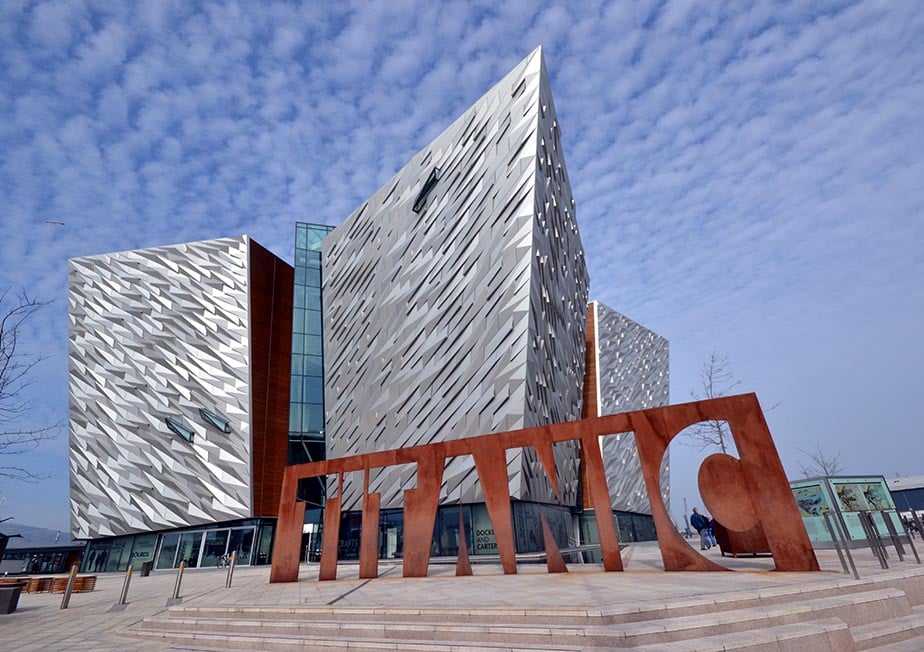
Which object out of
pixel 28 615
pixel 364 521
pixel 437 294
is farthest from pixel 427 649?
pixel 437 294

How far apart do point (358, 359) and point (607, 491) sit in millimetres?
21603

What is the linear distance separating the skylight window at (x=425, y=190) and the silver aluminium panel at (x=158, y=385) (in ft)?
44.5

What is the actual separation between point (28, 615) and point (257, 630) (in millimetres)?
8825

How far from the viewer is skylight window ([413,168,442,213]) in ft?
91.8

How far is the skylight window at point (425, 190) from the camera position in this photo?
28.0 metres

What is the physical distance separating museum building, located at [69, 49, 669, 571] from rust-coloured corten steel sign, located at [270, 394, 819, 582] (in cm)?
804

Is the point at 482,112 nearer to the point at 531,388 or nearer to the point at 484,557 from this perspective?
the point at 531,388

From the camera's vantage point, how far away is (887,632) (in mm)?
5906

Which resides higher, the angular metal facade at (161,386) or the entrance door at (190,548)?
the angular metal facade at (161,386)

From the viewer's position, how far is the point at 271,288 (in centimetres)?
3550

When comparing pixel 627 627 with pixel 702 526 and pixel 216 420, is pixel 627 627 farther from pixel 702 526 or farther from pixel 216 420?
pixel 216 420

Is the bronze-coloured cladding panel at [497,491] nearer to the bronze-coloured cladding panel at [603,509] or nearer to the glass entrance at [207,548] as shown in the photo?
the bronze-coloured cladding panel at [603,509]

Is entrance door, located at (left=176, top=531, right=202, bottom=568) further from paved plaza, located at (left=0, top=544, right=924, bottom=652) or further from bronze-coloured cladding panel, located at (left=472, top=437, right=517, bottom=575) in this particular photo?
bronze-coloured cladding panel, located at (left=472, top=437, right=517, bottom=575)

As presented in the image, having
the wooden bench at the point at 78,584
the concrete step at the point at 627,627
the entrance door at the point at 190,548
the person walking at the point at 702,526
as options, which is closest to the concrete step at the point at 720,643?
the concrete step at the point at 627,627
